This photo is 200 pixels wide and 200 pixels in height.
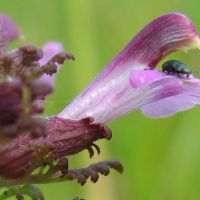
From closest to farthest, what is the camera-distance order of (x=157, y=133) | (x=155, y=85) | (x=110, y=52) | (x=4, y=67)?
(x=4, y=67), (x=155, y=85), (x=157, y=133), (x=110, y=52)

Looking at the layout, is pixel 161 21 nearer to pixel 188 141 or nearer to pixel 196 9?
pixel 188 141

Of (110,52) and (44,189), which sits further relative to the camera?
(110,52)

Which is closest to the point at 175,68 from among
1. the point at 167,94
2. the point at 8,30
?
the point at 167,94

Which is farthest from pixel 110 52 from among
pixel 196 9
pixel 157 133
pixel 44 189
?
pixel 44 189

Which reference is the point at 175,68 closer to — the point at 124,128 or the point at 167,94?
the point at 167,94

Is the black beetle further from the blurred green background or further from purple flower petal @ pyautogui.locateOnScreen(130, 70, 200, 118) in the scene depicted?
the blurred green background

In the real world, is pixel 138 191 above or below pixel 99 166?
above

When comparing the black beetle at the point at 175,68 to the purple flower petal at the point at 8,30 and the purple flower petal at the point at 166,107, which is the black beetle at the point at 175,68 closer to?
the purple flower petal at the point at 166,107
